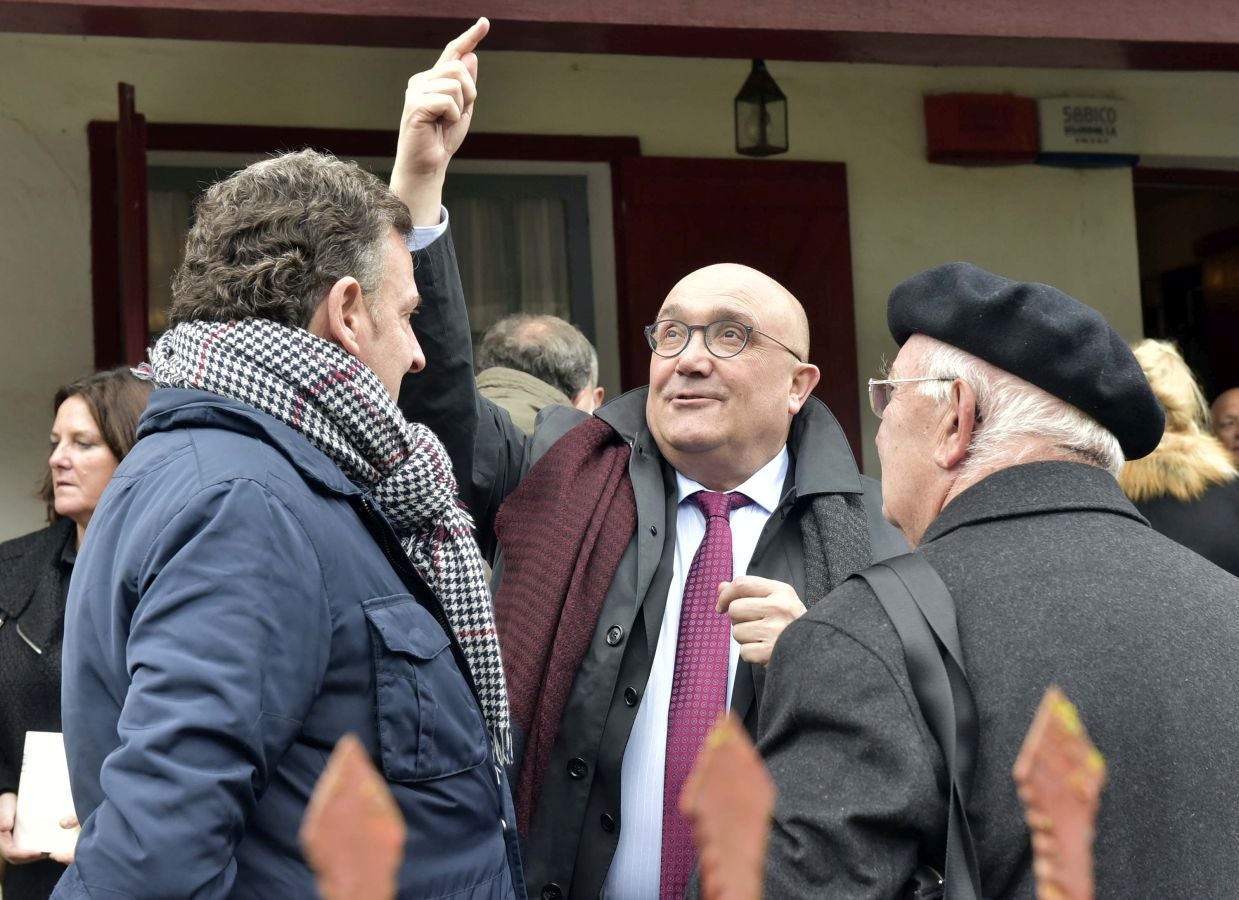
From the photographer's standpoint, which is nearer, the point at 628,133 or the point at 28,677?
the point at 28,677

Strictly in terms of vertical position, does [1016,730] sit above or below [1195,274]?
below

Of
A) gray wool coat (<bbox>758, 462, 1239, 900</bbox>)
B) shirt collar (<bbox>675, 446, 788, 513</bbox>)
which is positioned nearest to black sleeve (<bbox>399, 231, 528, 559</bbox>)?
shirt collar (<bbox>675, 446, 788, 513</bbox>)

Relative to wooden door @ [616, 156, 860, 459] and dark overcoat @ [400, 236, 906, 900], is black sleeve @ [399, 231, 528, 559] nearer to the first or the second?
dark overcoat @ [400, 236, 906, 900]

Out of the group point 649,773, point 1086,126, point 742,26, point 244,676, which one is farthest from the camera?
point 1086,126

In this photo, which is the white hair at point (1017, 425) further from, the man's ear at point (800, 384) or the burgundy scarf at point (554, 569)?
the man's ear at point (800, 384)

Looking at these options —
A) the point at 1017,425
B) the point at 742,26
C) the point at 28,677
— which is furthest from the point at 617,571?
the point at 742,26

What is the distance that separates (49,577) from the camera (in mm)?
3771

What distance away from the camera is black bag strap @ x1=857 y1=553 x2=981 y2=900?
65.1 inches

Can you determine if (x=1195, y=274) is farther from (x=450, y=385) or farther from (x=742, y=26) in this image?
(x=450, y=385)

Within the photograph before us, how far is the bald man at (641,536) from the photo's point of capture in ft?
8.55

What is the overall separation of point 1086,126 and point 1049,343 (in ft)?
17.0

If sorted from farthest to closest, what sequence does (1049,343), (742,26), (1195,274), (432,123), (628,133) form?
(1195,274) → (628,133) → (742,26) → (432,123) → (1049,343)

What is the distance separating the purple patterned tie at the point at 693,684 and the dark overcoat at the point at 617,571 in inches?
2.0

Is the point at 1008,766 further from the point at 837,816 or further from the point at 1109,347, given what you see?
the point at 1109,347
